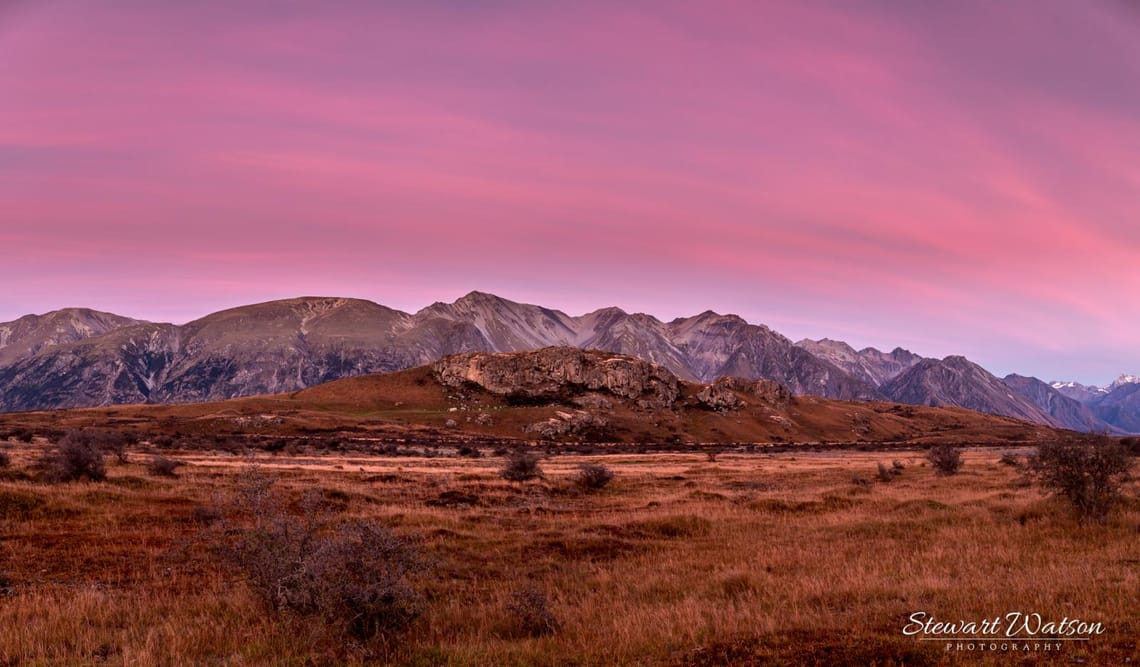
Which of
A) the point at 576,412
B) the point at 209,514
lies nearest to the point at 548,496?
the point at 209,514

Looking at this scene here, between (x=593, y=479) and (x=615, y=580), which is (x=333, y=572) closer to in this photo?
(x=615, y=580)

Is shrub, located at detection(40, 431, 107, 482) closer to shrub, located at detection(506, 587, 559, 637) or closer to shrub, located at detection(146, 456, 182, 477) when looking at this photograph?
shrub, located at detection(146, 456, 182, 477)

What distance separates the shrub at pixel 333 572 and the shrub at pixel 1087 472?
21.8 meters

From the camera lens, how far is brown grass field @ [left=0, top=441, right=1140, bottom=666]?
8625 millimetres

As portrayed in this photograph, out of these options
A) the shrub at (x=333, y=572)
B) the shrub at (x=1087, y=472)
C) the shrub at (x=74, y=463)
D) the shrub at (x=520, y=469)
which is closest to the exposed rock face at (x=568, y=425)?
the shrub at (x=520, y=469)

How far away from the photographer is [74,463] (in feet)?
89.2

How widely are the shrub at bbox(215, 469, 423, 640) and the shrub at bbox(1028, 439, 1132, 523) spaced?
71.6 feet

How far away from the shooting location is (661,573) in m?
15.0

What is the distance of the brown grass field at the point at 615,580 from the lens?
340 inches

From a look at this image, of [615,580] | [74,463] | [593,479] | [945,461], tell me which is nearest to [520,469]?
[593,479]

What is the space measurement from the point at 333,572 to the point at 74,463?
2588 centimetres

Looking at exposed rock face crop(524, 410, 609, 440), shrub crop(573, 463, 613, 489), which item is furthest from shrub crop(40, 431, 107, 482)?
exposed rock face crop(524, 410, 609, 440)

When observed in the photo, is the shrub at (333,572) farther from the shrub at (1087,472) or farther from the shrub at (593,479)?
the shrub at (593,479)

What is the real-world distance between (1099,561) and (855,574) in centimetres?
581
